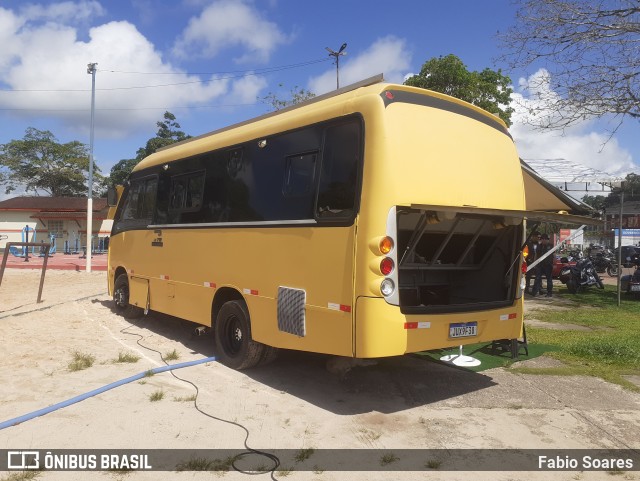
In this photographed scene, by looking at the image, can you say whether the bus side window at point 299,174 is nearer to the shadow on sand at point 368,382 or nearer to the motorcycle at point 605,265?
the shadow on sand at point 368,382

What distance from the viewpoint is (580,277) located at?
15570 mm

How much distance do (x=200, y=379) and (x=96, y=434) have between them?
1.72 metres

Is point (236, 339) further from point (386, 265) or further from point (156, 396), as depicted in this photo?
point (386, 265)

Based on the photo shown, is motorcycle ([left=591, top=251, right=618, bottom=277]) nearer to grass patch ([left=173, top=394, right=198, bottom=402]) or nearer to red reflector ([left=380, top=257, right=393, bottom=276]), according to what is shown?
red reflector ([left=380, top=257, right=393, bottom=276])

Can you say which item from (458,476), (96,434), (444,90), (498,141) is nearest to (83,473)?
(96,434)

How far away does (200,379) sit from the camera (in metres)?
6.00

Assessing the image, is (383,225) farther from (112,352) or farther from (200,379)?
(112,352)

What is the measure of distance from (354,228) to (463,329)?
5.21 ft

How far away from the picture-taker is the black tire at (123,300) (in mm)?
9750

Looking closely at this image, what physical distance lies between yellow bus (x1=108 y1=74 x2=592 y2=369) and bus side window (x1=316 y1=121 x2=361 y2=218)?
15 mm

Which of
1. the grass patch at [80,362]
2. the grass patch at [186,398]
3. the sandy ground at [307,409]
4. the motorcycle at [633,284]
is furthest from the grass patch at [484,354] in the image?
the motorcycle at [633,284]

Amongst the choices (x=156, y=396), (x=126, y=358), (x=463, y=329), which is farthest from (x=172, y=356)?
(x=463, y=329)

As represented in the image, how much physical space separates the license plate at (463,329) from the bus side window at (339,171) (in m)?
1.56

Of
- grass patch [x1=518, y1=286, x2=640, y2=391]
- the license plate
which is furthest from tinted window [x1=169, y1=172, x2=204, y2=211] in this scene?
grass patch [x1=518, y1=286, x2=640, y2=391]
